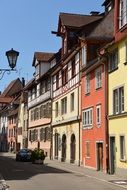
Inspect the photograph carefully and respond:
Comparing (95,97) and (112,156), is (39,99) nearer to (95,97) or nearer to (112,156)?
(95,97)

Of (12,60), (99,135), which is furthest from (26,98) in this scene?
(12,60)

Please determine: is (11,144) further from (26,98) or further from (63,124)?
(63,124)

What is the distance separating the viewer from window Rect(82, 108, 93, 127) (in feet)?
124

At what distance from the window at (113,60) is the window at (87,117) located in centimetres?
622

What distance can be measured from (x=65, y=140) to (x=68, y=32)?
418 inches

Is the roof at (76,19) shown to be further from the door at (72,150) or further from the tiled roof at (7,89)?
the tiled roof at (7,89)

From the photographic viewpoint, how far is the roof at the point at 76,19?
4753 cm

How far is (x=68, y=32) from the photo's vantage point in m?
47.9

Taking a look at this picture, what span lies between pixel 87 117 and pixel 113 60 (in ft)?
27.0

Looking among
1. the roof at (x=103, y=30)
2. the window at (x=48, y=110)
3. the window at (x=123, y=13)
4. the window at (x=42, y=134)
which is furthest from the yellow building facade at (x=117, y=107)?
the window at (x=42, y=134)

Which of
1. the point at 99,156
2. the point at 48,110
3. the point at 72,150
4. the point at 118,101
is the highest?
the point at 48,110

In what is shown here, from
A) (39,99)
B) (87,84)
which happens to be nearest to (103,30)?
(87,84)

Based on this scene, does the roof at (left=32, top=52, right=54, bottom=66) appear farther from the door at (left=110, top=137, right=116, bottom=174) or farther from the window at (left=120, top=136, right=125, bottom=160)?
the window at (left=120, top=136, right=125, bottom=160)

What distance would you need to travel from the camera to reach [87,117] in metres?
39.1
